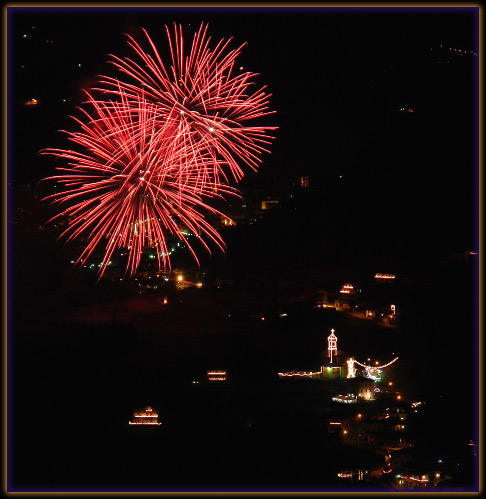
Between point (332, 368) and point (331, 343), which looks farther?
point (331, 343)

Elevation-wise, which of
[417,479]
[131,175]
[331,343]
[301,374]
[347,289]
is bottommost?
[417,479]

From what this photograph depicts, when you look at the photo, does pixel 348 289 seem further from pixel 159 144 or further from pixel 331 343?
pixel 159 144

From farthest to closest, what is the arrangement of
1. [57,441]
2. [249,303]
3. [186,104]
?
[249,303]
[57,441]
[186,104]

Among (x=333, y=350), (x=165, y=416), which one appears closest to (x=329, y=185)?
(x=333, y=350)

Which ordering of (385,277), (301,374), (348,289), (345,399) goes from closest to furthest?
1. (345,399)
2. (301,374)
3. (348,289)
4. (385,277)

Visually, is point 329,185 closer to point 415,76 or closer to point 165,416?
point 415,76

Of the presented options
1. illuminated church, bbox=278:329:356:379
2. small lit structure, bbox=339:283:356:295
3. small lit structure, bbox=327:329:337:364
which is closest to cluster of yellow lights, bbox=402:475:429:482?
illuminated church, bbox=278:329:356:379

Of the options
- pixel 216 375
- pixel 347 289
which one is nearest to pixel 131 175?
pixel 216 375
